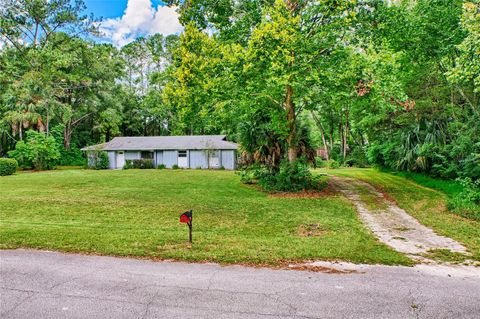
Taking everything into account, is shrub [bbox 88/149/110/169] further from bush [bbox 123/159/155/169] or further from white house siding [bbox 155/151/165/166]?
white house siding [bbox 155/151/165/166]

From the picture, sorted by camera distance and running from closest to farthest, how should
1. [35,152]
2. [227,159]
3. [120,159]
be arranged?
[35,152], [227,159], [120,159]

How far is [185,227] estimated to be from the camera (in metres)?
8.64

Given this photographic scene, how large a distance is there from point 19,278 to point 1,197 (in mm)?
10263

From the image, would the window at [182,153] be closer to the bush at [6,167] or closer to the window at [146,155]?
the window at [146,155]

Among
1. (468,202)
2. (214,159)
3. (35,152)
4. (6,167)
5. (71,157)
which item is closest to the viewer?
(468,202)

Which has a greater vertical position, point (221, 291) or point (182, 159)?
point (182, 159)

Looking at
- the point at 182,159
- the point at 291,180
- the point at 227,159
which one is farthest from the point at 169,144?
the point at 291,180

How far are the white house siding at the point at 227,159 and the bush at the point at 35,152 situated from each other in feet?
46.6

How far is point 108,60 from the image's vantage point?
34.6 meters

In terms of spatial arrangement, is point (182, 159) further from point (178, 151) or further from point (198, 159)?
point (198, 159)

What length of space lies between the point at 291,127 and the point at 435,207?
649cm

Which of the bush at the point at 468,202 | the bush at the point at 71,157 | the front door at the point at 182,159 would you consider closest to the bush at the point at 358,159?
the front door at the point at 182,159

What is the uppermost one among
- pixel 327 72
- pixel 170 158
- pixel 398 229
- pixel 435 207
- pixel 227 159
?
pixel 327 72

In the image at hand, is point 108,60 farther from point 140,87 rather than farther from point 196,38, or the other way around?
point 196,38
